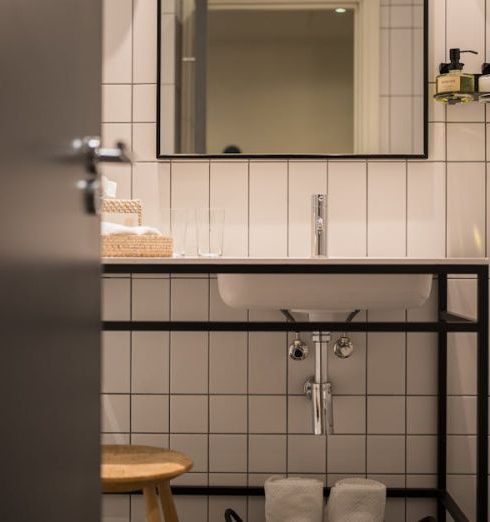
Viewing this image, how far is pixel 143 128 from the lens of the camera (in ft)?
7.71

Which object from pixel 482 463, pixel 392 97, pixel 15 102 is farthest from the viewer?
pixel 392 97

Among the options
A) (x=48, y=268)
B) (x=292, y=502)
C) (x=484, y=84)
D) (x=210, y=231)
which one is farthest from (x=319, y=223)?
(x=48, y=268)

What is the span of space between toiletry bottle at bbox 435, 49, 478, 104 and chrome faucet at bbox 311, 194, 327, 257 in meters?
0.48

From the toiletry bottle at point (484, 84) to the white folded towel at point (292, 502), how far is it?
124 cm

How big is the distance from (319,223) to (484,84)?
0.64 metres

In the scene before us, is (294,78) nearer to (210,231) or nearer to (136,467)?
(210,231)

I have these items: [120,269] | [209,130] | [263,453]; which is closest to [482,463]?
[263,453]

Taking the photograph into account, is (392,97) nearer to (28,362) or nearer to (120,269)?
(120,269)

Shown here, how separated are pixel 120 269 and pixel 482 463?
98 cm

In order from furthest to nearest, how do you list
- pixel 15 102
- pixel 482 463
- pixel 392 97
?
pixel 392 97, pixel 482 463, pixel 15 102

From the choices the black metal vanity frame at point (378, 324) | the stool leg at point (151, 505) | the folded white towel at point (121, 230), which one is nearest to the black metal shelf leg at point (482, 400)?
the black metal vanity frame at point (378, 324)

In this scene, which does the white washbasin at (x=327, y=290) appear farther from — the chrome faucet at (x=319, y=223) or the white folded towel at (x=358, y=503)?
the white folded towel at (x=358, y=503)

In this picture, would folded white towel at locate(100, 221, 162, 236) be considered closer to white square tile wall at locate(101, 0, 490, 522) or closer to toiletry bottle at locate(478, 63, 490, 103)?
white square tile wall at locate(101, 0, 490, 522)

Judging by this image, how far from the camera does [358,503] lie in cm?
220
